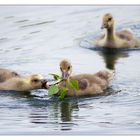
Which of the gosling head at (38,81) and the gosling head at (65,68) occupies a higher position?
the gosling head at (65,68)

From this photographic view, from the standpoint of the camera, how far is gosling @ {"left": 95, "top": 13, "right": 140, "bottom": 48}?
195 inches

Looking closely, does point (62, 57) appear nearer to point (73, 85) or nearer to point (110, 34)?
point (73, 85)

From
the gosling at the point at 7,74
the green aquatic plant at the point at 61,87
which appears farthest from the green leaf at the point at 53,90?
the gosling at the point at 7,74

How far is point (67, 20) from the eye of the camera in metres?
4.92

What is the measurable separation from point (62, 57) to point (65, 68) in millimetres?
125

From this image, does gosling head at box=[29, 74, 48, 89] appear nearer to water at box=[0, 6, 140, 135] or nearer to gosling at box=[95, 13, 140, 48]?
water at box=[0, 6, 140, 135]

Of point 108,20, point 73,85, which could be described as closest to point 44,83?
point 73,85

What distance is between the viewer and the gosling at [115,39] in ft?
16.3

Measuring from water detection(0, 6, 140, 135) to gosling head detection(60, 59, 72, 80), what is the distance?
0.06 meters

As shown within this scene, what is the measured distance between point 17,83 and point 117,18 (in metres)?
0.58

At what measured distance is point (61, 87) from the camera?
4.70 metres

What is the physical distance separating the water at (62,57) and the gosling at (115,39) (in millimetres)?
38

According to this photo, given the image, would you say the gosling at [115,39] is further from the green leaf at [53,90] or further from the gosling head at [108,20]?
the green leaf at [53,90]

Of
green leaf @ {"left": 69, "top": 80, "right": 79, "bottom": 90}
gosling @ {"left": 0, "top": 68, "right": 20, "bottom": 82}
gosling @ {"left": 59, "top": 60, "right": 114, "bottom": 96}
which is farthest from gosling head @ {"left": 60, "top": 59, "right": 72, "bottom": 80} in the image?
gosling @ {"left": 0, "top": 68, "right": 20, "bottom": 82}
